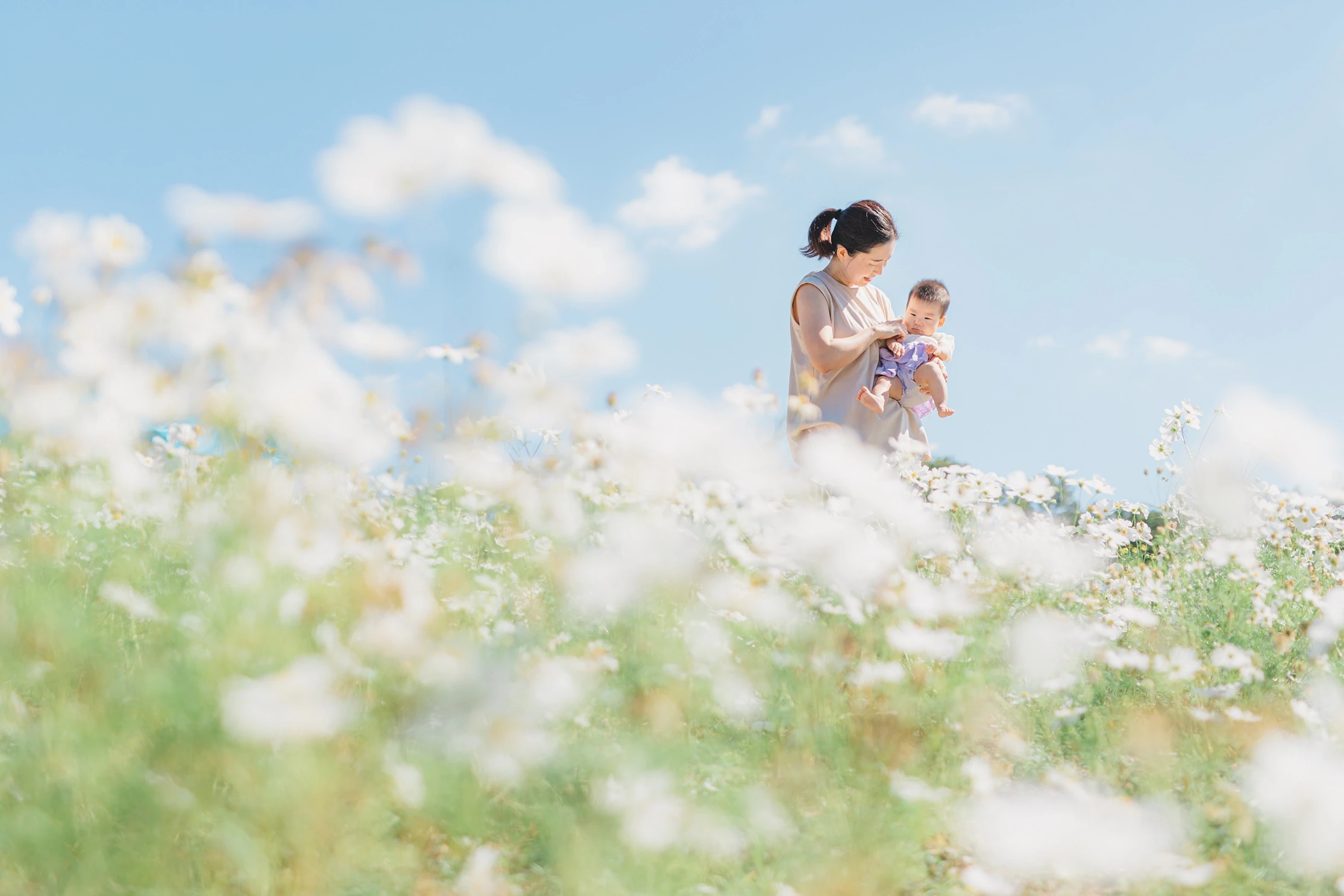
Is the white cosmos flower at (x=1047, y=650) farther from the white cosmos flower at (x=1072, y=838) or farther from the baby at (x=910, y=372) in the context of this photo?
the baby at (x=910, y=372)

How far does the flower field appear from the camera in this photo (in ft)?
6.89

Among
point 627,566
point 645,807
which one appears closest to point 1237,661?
point 627,566

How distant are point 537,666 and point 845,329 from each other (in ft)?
10.6

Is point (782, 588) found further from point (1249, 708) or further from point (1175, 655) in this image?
point (1249, 708)

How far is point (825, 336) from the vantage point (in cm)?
498

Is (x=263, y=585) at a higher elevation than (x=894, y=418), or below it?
below

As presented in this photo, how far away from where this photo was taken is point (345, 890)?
2.10m

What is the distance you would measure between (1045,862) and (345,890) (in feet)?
4.90

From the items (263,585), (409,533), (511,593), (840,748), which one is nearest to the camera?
(263,585)

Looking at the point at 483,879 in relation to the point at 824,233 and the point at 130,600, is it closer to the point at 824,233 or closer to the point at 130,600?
the point at 130,600

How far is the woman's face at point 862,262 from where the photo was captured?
5090mm

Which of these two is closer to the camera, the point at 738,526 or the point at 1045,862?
the point at 1045,862

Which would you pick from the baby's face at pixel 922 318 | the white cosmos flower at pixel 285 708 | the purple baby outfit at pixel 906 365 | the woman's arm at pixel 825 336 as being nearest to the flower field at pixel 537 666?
the white cosmos flower at pixel 285 708

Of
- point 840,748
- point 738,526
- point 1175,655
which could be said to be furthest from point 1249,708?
point 738,526
